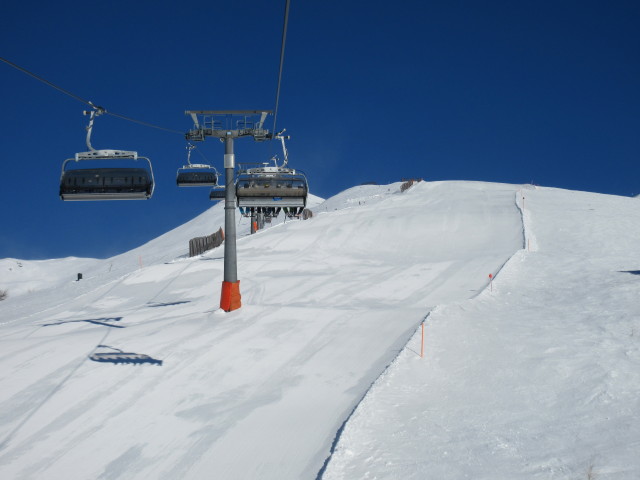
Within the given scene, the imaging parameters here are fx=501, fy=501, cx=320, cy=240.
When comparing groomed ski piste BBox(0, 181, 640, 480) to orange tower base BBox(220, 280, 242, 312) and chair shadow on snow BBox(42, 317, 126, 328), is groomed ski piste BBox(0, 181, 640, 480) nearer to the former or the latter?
chair shadow on snow BBox(42, 317, 126, 328)

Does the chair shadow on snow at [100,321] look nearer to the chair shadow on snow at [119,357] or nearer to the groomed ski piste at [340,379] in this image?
the groomed ski piste at [340,379]

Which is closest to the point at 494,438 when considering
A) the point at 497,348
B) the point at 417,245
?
the point at 497,348

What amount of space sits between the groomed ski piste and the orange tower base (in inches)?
12.7

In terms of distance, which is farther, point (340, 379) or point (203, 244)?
point (203, 244)

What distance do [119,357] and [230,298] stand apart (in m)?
4.03

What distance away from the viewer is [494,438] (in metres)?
6.08

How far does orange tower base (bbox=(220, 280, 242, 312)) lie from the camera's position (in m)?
13.3

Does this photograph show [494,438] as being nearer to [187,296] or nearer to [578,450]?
[578,450]

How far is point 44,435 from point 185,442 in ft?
6.65

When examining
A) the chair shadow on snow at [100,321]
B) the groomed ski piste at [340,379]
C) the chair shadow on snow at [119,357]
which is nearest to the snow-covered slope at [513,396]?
the groomed ski piste at [340,379]

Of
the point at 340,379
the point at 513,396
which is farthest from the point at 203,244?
the point at 513,396

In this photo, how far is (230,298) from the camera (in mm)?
13289

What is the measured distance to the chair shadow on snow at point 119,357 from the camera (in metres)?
9.39

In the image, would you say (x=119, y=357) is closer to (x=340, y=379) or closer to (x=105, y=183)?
(x=105, y=183)
